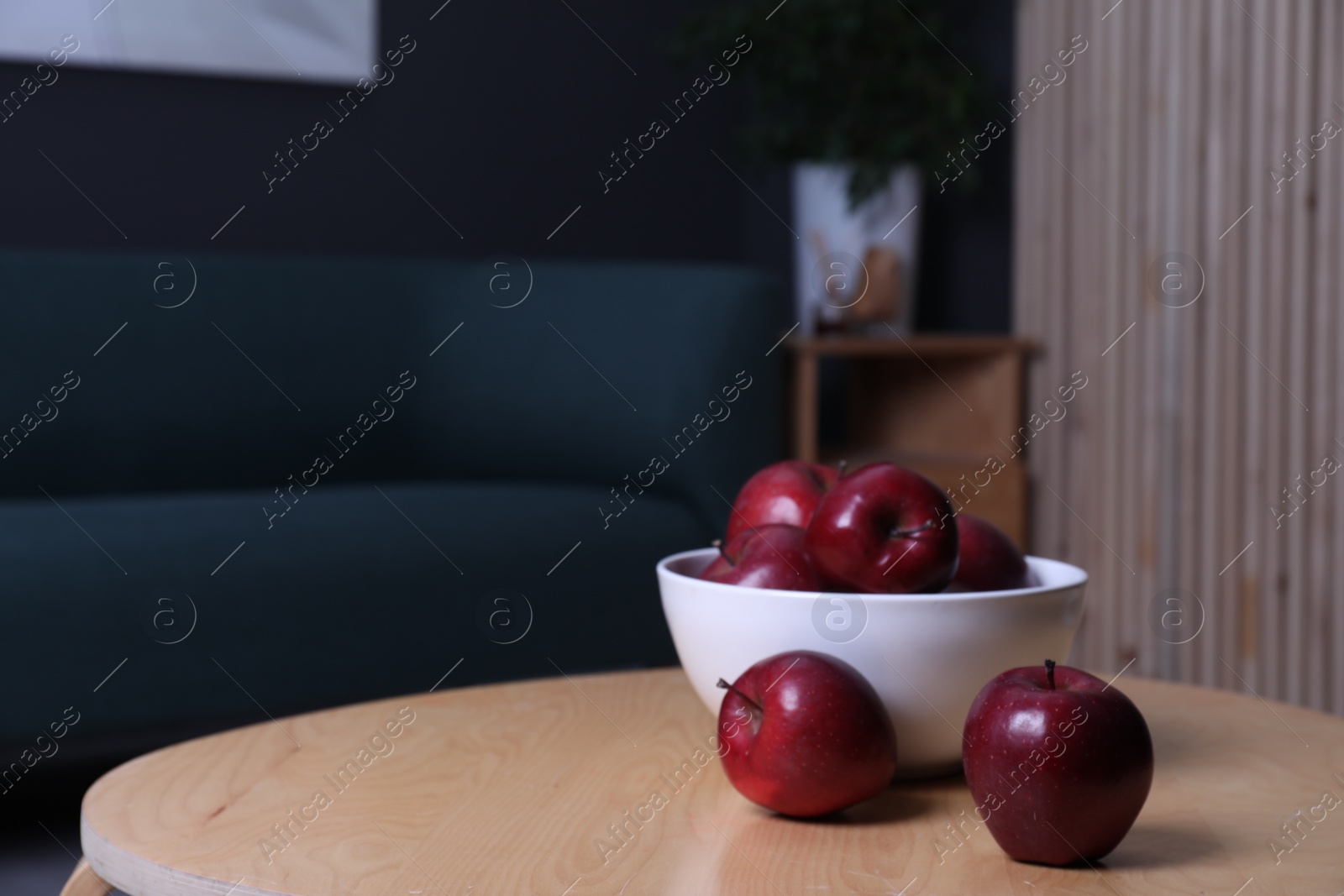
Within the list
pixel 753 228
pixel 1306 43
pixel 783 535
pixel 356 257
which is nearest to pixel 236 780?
pixel 783 535

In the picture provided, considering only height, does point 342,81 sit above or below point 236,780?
above

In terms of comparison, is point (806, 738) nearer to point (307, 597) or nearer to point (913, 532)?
point (913, 532)

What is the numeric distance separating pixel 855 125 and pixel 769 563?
7.77 feet

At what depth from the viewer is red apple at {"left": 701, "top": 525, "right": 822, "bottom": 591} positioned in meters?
0.89

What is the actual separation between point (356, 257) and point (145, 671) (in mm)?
1178

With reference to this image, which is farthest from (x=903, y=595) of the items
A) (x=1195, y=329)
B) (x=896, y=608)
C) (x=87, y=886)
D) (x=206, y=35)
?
(x=206, y=35)

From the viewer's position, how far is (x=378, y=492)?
7.24 feet

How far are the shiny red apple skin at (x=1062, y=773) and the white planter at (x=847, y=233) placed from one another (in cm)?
237

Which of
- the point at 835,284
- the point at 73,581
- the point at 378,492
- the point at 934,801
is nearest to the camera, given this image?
the point at 934,801

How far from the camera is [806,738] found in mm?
776

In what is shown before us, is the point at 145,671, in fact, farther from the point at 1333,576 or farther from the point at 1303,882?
the point at 1333,576

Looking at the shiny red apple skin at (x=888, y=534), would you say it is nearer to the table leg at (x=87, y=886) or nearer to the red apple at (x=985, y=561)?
the red apple at (x=985, y=561)

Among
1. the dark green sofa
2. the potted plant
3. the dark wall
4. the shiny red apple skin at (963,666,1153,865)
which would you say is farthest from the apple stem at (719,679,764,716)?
the dark wall

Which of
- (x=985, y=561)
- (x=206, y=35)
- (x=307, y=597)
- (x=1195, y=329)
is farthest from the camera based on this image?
(x=206, y=35)
